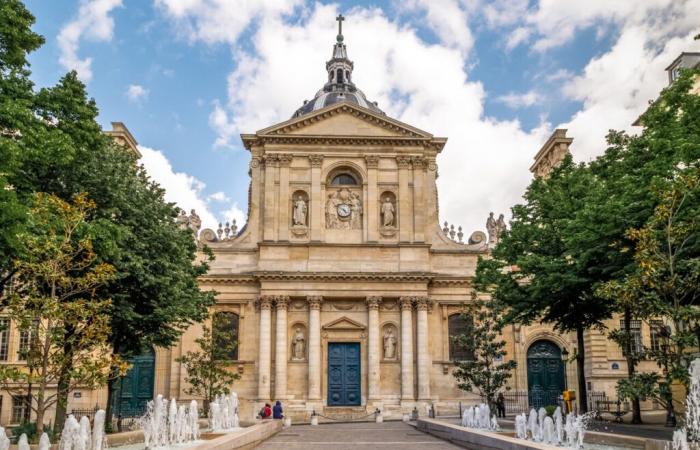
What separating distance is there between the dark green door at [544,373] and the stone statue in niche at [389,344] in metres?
8.43

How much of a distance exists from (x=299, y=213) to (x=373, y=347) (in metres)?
8.81

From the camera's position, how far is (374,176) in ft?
141

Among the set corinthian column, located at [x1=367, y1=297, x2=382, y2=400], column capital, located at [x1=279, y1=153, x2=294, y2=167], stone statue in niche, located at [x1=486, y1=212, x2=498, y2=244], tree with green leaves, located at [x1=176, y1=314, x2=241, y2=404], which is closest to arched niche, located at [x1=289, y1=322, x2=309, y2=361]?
corinthian column, located at [x1=367, y1=297, x2=382, y2=400]

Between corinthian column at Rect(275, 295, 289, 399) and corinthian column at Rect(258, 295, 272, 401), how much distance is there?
1.64ft

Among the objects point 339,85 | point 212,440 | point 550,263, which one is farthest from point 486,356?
point 339,85

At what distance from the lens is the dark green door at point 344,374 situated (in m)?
40.5

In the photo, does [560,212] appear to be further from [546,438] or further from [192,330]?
[192,330]

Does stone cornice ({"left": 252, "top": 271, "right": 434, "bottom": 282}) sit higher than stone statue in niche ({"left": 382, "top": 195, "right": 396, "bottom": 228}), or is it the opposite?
stone statue in niche ({"left": 382, "top": 195, "right": 396, "bottom": 228})

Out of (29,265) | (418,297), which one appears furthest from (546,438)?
(418,297)

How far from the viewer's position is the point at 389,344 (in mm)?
41156

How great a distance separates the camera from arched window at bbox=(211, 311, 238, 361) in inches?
1359

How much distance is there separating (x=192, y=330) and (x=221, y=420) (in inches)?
670

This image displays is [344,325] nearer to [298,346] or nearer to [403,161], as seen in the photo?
[298,346]

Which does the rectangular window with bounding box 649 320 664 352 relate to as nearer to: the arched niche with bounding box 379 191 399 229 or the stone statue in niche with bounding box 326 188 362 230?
the arched niche with bounding box 379 191 399 229
